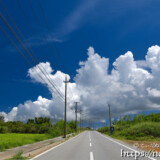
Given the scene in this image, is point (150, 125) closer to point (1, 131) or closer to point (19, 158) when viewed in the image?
point (19, 158)

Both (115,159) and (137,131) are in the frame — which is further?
(137,131)

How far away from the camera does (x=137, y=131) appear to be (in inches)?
1238

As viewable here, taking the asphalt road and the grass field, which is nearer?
the asphalt road

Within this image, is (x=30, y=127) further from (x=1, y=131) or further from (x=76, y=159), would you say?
(x=76, y=159)

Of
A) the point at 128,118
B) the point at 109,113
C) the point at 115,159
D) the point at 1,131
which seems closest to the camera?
the point at 115,159

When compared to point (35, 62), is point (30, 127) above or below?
below

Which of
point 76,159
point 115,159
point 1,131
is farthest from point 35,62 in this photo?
point 1,131

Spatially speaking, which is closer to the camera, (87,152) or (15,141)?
(87,152)

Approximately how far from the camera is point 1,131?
62.2 m

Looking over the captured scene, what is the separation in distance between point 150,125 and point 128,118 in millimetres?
38972

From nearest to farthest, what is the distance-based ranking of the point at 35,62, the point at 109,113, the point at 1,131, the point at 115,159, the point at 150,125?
the point at 115,159
the point at 35,62
the point at 150,125
the point at 109,113
the point at 1,131

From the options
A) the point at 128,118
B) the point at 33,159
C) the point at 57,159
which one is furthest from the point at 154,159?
the point at 128,118

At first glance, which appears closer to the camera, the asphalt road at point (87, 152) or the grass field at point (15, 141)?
the asphalt road at point (87, 152)

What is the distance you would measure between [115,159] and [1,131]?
6309 centimetres
